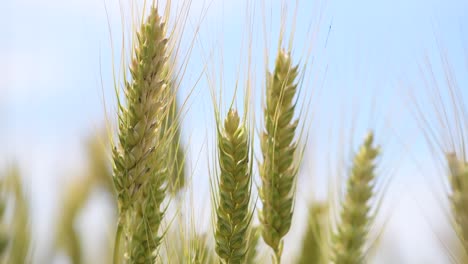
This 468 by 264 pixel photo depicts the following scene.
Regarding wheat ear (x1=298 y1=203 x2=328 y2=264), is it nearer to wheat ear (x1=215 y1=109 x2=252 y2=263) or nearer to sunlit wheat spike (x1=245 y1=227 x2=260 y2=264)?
sunlit wheat spike (x1=245 y1=227 x2=260 y2=264)

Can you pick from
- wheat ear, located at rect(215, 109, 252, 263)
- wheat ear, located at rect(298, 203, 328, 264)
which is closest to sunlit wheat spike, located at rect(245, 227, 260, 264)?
wheat ear, located at rect(298, 203, 328, 264)

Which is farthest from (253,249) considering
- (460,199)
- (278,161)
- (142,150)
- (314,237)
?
(460,199)

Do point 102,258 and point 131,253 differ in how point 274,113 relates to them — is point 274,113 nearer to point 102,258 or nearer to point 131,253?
point 131,253

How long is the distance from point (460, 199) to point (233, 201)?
2.31 feet

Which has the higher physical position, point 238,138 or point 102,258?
point 238,138

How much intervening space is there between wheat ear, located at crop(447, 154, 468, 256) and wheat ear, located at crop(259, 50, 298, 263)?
495 mm

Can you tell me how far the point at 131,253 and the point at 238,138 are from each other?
48 centimetres

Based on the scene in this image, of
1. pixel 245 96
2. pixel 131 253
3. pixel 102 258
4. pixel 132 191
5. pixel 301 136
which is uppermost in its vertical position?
pixel 245 96

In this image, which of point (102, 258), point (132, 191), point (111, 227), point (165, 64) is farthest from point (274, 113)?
point (102, 258)

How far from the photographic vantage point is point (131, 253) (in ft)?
6.77

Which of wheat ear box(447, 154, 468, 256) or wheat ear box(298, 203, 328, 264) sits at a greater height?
wheat ear box(447, 154, 468, 256)

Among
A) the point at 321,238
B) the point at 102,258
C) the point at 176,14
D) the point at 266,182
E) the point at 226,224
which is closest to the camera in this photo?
the point at 226,224

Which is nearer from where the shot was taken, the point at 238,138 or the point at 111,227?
the point at 238,138

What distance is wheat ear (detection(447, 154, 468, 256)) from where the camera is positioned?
205 cm
